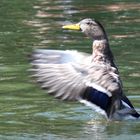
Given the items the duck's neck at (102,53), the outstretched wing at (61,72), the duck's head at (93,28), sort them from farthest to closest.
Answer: the duck's head at (93,28) → the duck's neck at (102,53) → the outstretched wing at (61,72)

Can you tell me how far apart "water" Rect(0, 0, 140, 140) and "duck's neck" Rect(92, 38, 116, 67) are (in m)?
0.81

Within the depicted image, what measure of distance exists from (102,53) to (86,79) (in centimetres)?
81

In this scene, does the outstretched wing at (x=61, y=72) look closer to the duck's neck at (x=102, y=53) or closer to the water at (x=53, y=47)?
the duck's neck at (x=102, y=53)

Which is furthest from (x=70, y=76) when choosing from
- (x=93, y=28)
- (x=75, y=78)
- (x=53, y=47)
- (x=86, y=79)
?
(x=53, y=47)

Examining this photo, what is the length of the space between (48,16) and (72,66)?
11.3m

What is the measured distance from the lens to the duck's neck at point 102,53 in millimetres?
9844

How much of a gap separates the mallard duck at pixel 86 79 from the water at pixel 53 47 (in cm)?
34

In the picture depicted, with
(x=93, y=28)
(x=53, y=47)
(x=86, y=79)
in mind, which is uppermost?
(x=93, y=28)

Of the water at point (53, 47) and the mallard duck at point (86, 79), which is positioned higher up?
the mallard duck at point (86, 79)

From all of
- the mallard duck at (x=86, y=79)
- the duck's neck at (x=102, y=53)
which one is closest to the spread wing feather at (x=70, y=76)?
the mallard duck at (x=86, y=79)

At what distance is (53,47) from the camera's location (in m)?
15.9

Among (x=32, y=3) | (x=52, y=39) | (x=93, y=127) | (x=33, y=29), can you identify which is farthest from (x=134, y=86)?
(x=32, y=3)

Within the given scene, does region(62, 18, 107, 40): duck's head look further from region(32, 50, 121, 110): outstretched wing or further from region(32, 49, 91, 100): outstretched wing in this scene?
region(32, 50, 121, 110): outstretched wing

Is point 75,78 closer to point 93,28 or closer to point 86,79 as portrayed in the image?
point 86,79
